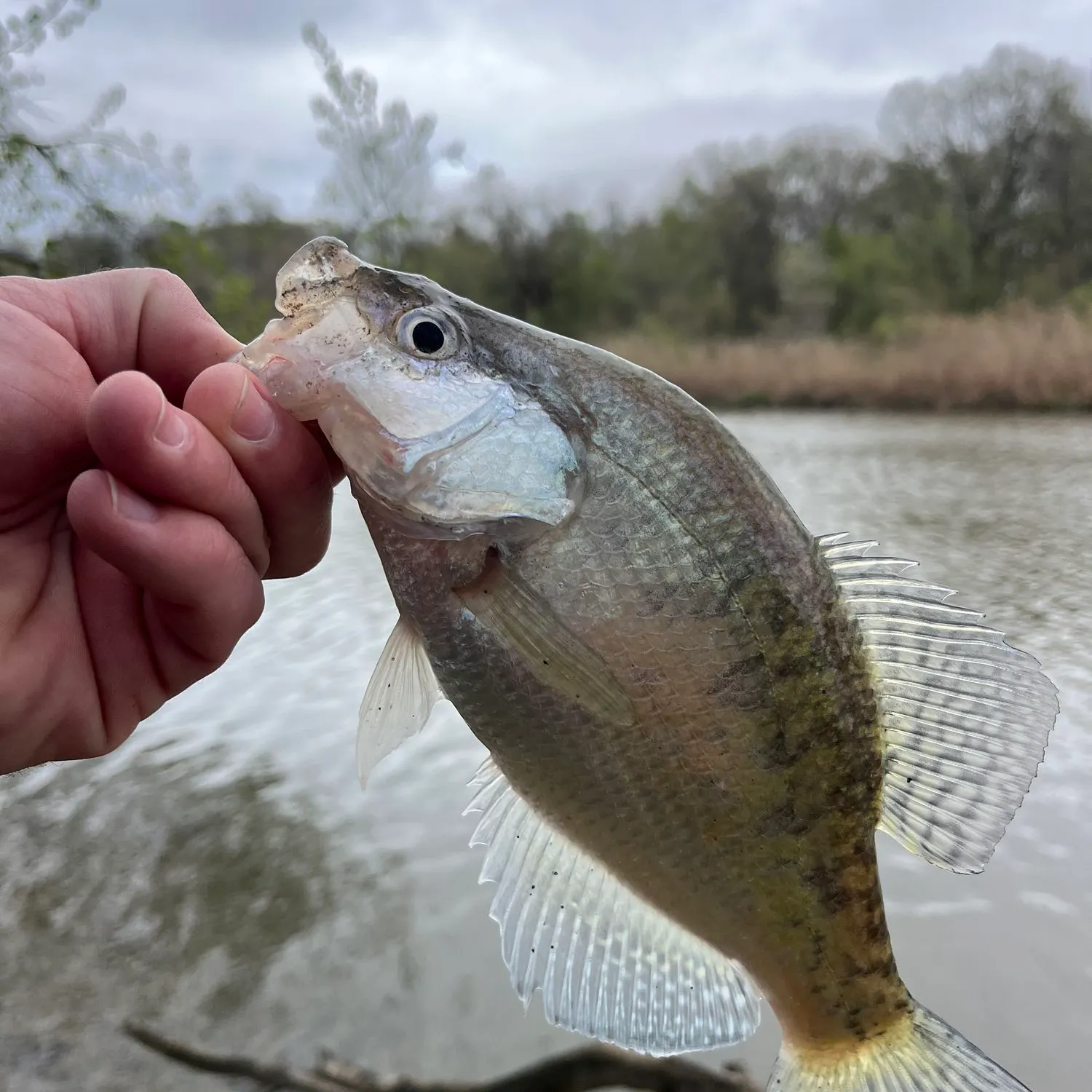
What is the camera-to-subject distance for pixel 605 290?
35406mm

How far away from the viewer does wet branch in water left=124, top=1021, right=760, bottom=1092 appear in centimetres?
284

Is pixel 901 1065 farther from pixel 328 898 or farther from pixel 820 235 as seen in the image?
pixel 820 235

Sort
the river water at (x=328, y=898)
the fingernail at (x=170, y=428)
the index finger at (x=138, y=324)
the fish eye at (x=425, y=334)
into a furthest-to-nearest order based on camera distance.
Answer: the river water at (x=328, y=898) → the index finger at (x=138, y=324) → the fish eye at (x=425, y=334) → the fingernail at (x=170, y=428)

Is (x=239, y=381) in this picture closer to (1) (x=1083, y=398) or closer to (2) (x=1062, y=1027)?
(2) (x=1062, y=1027)

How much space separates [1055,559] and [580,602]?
775 cm

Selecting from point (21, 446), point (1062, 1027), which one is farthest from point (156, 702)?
point (1062, 1027)

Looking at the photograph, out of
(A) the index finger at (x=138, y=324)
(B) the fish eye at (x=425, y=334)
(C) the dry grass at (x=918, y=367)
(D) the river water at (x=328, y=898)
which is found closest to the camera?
(B) the fish eye at (x=425, y=334)

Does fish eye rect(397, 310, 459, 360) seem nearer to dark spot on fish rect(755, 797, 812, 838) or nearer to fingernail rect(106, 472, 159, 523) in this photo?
fingernail rect(106, 472, 159, 523)

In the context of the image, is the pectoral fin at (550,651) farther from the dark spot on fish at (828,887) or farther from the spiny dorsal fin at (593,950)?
the dark spot on fish at (828,887)

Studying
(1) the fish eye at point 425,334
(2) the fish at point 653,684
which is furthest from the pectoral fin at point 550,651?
(1) the fish eye at point 425,334

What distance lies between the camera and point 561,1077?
9.79ft

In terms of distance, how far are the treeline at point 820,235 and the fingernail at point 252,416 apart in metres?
20.2

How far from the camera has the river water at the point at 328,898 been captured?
12.0ft

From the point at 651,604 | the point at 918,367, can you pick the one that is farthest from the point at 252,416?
the point at 918,367
